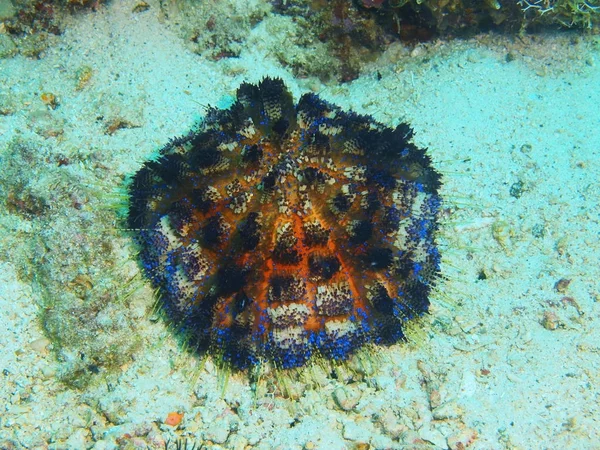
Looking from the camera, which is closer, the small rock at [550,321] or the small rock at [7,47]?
the small rock at [550,321]

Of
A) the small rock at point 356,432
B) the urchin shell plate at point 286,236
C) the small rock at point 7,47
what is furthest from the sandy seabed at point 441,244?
the urchin shell plate at point 286,236

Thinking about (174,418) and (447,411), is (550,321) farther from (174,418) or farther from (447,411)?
(174,418)

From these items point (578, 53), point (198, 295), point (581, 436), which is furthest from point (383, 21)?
point (581, 436)

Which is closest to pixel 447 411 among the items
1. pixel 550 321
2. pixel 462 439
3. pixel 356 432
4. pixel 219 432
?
pixel 462 439

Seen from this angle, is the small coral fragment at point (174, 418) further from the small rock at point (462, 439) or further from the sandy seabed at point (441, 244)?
the small rock at point (462, 439)

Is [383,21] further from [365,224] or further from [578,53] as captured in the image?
[365,224]

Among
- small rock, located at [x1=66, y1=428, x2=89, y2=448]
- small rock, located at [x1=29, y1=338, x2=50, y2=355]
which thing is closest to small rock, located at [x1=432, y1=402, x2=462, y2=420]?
small rock, located at [x1=66, y1=428, x2=89, y2=448]
